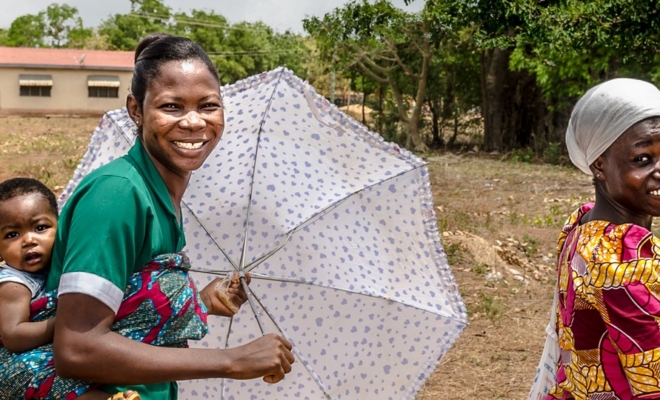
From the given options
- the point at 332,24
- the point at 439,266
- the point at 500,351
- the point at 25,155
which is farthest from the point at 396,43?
the point at 439,266

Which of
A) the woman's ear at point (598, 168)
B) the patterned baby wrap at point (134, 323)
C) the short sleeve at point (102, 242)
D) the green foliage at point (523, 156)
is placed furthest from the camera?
the green foliage at point (523, 156)

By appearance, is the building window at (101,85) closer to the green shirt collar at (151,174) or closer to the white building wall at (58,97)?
the white building wall at (58,97)

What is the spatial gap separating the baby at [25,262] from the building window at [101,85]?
38014mm

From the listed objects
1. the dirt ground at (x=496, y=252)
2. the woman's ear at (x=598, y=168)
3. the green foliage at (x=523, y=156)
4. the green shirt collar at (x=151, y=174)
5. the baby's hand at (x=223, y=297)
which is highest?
the woman's ear at (x=598, y=168)

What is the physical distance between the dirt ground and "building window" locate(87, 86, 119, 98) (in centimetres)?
2171

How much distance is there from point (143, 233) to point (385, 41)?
20242 mm

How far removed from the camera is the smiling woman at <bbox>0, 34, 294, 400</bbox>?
1534mm

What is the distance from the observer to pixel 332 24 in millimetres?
21312

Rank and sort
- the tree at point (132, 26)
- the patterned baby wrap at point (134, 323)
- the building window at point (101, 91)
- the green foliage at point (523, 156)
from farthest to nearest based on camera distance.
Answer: the tree at point (132, 26)
the building window at point (101, 91)
the green foliage at point (523, 156)
the patterned baby wrap at point (134, 323)

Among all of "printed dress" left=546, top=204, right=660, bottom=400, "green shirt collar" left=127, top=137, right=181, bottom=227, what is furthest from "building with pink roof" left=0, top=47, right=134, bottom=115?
"printed dress" left=546, top=204, right=660, bottom=400

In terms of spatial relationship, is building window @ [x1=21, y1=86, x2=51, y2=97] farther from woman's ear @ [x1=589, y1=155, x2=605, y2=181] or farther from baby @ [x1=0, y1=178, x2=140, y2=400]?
woman's ear @ [x1=589, y1=155, x2=605, y2=181]

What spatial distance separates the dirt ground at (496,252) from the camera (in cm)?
516

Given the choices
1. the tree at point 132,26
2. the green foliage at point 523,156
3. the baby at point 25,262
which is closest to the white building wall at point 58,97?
the tree at point 132,26

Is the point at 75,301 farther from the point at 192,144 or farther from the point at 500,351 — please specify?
the point at 500,351
